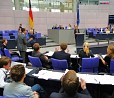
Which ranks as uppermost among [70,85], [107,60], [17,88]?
[70,85]

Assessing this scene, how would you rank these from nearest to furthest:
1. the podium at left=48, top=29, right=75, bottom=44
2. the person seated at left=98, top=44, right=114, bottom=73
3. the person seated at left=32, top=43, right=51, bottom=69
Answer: the person seated at left=98, top=44, right=114, bottom=73, the person seated at left=32, top=43, right=51, bottom=69, the podium at left=48, top=29, right=75, bottom=44

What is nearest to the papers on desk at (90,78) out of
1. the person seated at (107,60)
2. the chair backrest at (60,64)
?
the chair backrest at (60,64)

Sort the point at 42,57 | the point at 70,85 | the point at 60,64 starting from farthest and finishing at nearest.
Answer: the point at 42,57, the point at 60,64, the point at 70,85

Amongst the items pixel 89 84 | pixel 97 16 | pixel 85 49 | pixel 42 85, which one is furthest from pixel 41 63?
pixel 97 16

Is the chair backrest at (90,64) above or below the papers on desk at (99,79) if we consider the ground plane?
below

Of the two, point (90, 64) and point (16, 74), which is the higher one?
point (16, 74)

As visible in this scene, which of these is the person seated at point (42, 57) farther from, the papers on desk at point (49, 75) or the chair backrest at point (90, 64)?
the papers on desk at point (49, 75)

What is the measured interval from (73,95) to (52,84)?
1255mm

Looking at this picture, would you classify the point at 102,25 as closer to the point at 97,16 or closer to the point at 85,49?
the point at 97,16

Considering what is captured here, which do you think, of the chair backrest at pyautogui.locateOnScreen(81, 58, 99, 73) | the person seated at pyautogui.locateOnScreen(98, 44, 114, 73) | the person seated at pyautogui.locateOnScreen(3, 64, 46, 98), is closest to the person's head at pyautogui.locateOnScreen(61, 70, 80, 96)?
the person seated at pyautogui.locateOnScreen(3, 64, 46, 98)

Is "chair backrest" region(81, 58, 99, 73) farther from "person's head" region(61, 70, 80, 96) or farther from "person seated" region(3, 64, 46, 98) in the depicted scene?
"person's head" region(61, 70, 80, 96)

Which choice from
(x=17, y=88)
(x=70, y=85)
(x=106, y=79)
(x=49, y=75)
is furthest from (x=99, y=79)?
(x=17, y=88)

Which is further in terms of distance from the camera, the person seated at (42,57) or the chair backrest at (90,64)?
the person seated at (42,57)

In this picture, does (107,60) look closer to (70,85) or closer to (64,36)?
(70,85)
